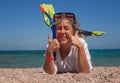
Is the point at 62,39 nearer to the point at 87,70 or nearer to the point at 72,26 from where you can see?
the point at 72,26

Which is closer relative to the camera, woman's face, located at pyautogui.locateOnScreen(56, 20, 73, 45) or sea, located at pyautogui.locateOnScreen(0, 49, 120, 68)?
woman's face, located at pyautogui.locateOnScreen(56, 20, 73, 45)

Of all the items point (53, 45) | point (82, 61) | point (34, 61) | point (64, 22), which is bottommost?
point (34, 61)

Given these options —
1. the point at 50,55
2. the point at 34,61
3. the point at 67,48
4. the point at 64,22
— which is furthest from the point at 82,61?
the point at 34,61

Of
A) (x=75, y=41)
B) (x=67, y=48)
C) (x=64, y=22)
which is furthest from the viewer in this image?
(x=67, y=48)

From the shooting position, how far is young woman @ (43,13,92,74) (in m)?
5.05

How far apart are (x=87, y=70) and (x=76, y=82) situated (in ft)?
2.07

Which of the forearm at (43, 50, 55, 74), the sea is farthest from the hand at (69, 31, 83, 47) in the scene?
the sea

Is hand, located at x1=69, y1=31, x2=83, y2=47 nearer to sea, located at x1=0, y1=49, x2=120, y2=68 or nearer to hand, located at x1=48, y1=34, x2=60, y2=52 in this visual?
hand, located at x1=48, y1=34, x2=60, y2=52

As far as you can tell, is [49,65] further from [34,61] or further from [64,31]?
[34,61]

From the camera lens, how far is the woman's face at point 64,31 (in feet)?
16.5

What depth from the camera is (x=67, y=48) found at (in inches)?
206

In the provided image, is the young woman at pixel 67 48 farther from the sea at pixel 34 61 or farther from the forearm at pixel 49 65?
the sea at pixel 34 61

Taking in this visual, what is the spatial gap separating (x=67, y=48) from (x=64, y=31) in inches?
14.1

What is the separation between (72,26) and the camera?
16.9ft
